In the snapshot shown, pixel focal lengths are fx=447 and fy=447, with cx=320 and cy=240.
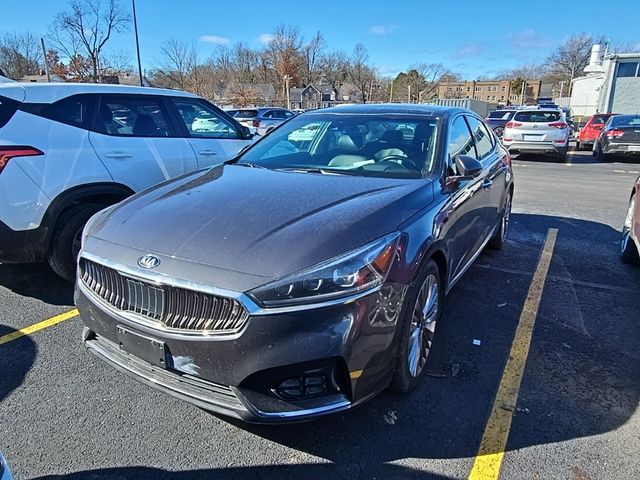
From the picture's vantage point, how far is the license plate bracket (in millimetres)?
2045

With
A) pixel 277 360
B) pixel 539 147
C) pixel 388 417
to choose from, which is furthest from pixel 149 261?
pixel 539 147

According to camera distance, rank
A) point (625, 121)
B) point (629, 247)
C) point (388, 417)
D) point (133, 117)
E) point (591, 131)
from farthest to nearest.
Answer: point (591, 131)
point (625, 121)
point (629, 247)
point (133, 117)
point (388, 417)

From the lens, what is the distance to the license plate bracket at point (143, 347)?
204cm

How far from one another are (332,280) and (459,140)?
2.20m

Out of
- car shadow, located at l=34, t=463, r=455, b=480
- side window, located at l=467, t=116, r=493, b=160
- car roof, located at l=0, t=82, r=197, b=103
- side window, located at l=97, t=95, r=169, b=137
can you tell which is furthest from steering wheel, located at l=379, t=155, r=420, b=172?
car roof, located at l=0, t=82, r=197, b=103

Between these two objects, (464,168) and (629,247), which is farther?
(629,247)

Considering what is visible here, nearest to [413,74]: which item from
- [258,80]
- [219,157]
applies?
[258,80]

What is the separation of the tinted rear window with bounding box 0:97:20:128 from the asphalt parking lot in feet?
4.99

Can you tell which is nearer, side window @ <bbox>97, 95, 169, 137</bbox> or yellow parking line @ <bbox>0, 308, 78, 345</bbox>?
yellow parking line @ <bbox>0, 308, 78, 345</bbox>

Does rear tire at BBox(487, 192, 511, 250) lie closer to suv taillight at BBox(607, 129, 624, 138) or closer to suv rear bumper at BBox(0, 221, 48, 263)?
suv rear bumper at BBox(0, 221, 48, 263)

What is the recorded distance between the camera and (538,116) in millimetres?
14484

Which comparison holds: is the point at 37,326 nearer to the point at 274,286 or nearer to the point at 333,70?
the point at 274,286

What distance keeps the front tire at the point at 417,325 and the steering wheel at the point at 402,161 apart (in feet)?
2.53

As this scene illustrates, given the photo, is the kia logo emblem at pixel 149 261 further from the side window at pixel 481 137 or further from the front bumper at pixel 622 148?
the front bumper at pixel 622 148
